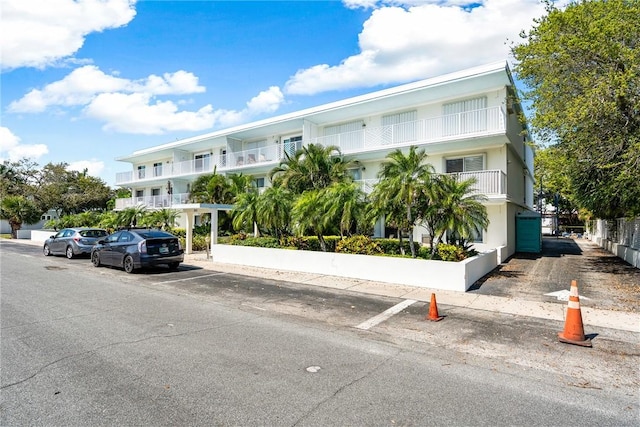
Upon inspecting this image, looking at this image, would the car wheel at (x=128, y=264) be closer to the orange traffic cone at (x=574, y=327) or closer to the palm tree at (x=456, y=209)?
the palm tree at (x=456, y=209)

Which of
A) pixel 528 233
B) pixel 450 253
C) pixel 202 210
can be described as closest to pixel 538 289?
pixel 450 253

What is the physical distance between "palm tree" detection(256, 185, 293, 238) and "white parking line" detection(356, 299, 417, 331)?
25.7 ft

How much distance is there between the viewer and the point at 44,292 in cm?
979

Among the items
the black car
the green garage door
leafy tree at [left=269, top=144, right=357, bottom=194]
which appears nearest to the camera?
the black car

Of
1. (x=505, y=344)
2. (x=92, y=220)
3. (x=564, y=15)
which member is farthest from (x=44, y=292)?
(x=92, y=220)

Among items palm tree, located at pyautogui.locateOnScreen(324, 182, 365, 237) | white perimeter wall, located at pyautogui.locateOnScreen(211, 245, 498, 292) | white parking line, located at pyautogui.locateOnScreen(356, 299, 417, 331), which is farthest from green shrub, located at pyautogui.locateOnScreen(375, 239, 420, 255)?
white parking line, located at pyautogui.locateOnScreen(356, 299, 417, 331)

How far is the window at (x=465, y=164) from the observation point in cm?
1803

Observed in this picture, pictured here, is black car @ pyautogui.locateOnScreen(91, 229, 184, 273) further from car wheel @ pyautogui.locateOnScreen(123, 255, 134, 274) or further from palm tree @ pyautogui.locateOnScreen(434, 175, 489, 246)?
palm tree @ pyautogui.locateOnScreen(434, 175, 489, 246)

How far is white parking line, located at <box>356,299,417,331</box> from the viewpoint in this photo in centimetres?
693

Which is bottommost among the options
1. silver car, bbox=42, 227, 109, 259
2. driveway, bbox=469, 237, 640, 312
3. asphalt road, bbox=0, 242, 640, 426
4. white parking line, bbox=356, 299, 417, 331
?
driveway, bbox=469, 237, 640, 312

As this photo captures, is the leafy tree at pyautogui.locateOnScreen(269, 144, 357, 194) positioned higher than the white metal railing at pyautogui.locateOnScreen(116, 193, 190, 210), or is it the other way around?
the leafy tree at pyautogui.locateOnScreen(269, 144, 357, 194)

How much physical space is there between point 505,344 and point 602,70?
9.91m

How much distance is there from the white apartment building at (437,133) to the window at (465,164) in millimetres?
48

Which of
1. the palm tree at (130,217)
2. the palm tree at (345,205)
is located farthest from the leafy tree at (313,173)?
the palm tree at (130,217)
